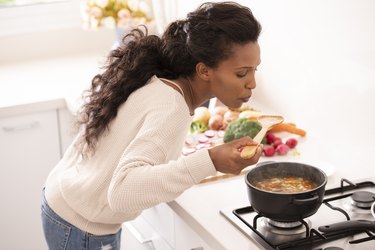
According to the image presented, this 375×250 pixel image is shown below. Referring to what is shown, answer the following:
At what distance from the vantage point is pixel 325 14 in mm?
1993

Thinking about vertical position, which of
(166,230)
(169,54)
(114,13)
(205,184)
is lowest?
(166,230)

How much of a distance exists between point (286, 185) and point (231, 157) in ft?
0.75

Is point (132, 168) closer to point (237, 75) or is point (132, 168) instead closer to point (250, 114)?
point (237, 75)

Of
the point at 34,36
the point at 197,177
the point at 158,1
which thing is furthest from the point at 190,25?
the point at 34,36

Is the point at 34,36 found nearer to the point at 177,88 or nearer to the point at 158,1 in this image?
the point at 158,1

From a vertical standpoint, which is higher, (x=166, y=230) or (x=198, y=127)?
(x=198, y=127)

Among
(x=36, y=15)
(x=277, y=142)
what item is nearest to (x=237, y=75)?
(x=277, y=142)

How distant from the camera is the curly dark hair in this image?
1554 mm

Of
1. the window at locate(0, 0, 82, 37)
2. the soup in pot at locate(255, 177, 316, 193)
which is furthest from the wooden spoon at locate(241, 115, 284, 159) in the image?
the window at locate(0, 0, 82, 37)

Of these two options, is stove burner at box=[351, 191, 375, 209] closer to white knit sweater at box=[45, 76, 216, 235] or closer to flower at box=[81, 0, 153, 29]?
white knit sweater at box=[45, 76, 216, 235]

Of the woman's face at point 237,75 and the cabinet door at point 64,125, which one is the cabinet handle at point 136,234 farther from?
the cabinet door at point 64,125

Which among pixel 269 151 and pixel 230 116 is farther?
pixel 230 116

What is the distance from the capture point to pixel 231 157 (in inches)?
56.4

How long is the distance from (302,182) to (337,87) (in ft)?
1.62
